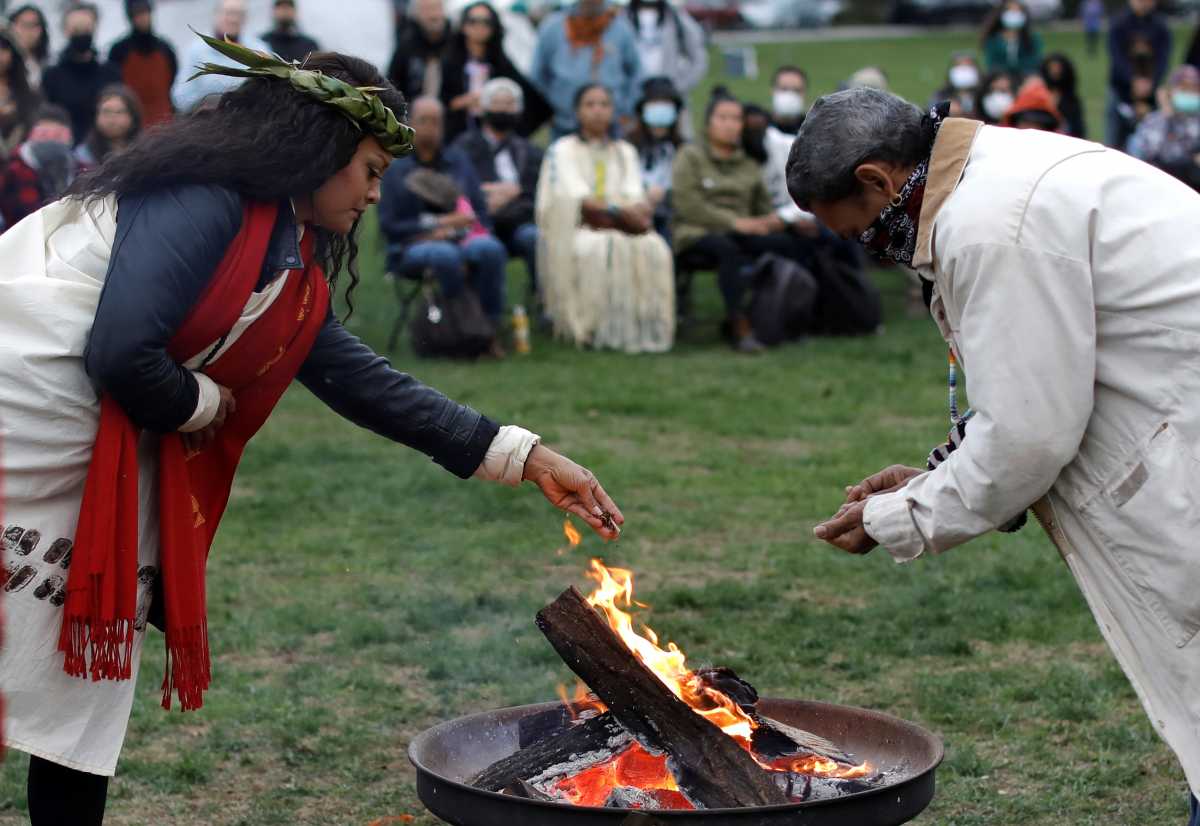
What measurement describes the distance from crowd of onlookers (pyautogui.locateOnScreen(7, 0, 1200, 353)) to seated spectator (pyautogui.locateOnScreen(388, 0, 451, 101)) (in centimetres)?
2

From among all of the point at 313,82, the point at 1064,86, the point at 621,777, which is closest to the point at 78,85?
the point at 1064,86

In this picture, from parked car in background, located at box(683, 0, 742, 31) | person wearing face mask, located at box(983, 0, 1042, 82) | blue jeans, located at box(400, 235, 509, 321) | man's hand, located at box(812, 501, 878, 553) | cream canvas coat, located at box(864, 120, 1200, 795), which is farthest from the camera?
parked car in background, located at box(683, 0, 742, 31)

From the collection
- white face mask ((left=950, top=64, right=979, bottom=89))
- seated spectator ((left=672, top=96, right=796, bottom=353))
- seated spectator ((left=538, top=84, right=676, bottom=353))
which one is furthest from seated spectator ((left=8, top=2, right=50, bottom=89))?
white face mask ((left=950, top=64, right=979, bottom=89))

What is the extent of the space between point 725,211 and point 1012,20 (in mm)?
6067

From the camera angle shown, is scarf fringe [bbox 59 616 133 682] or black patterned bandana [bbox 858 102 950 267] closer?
black patterned bandana [bbox 858 102 950 267]

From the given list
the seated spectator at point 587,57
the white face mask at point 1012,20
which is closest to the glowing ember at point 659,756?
the seated spectator at point 587,57

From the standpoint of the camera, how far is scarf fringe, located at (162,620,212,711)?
332cm

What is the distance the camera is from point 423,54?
42.1ft

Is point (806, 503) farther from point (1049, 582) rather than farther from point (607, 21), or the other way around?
point (607, 21)

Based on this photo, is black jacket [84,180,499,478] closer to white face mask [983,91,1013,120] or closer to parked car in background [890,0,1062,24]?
white face mask [983,91,1013,120]

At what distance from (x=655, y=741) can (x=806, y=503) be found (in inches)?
154

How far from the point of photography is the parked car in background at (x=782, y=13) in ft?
138

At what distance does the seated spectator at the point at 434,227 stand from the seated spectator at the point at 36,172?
6.66ft

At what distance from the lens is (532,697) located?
505 cm
